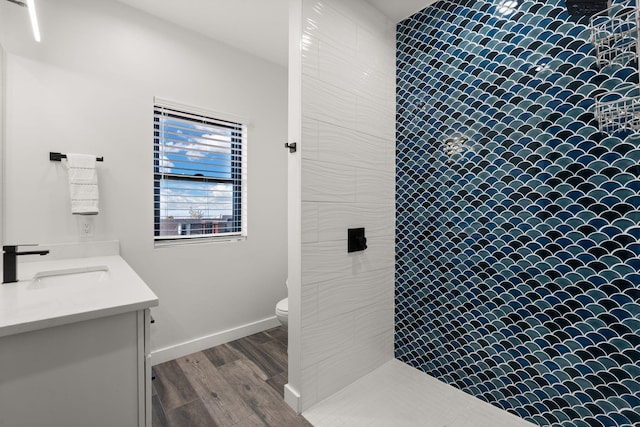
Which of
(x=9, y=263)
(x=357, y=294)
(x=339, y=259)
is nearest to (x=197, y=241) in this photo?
(x=9, y=263)

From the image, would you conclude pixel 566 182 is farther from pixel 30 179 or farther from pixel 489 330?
pixel 30 179

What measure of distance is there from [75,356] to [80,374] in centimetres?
7

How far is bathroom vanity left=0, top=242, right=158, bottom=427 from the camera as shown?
86 cm

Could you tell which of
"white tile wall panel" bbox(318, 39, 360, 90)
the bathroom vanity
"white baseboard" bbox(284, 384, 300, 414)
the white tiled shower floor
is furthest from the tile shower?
the bathroom vanity

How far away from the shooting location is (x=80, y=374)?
3.16 feet

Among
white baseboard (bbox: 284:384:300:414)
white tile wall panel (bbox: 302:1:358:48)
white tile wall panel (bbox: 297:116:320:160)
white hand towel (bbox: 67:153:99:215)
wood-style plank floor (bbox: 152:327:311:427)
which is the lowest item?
wood-style plank floor (bbox: 152:327:311:427)

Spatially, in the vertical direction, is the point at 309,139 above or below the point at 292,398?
above

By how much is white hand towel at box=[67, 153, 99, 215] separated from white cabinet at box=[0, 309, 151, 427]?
1.13 meters

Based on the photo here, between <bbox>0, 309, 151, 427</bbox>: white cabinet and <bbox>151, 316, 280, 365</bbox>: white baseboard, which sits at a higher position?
<bbox>0, 309, 151, 427</bbox>: white cabinet

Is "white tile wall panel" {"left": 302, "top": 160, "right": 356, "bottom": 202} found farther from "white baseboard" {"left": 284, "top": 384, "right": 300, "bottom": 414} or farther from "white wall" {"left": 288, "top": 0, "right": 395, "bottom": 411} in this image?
"white baseboard" {"left": 284, "top": 384, "right": 300, "bottom": 414}

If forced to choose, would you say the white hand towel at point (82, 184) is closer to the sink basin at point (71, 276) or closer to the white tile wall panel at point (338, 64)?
the sink basin at point (71, 276)

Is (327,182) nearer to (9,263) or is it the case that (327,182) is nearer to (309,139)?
(309,139)

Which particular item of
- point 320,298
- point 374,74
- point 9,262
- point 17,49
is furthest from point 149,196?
point 374,74

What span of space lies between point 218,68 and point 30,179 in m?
1.60
